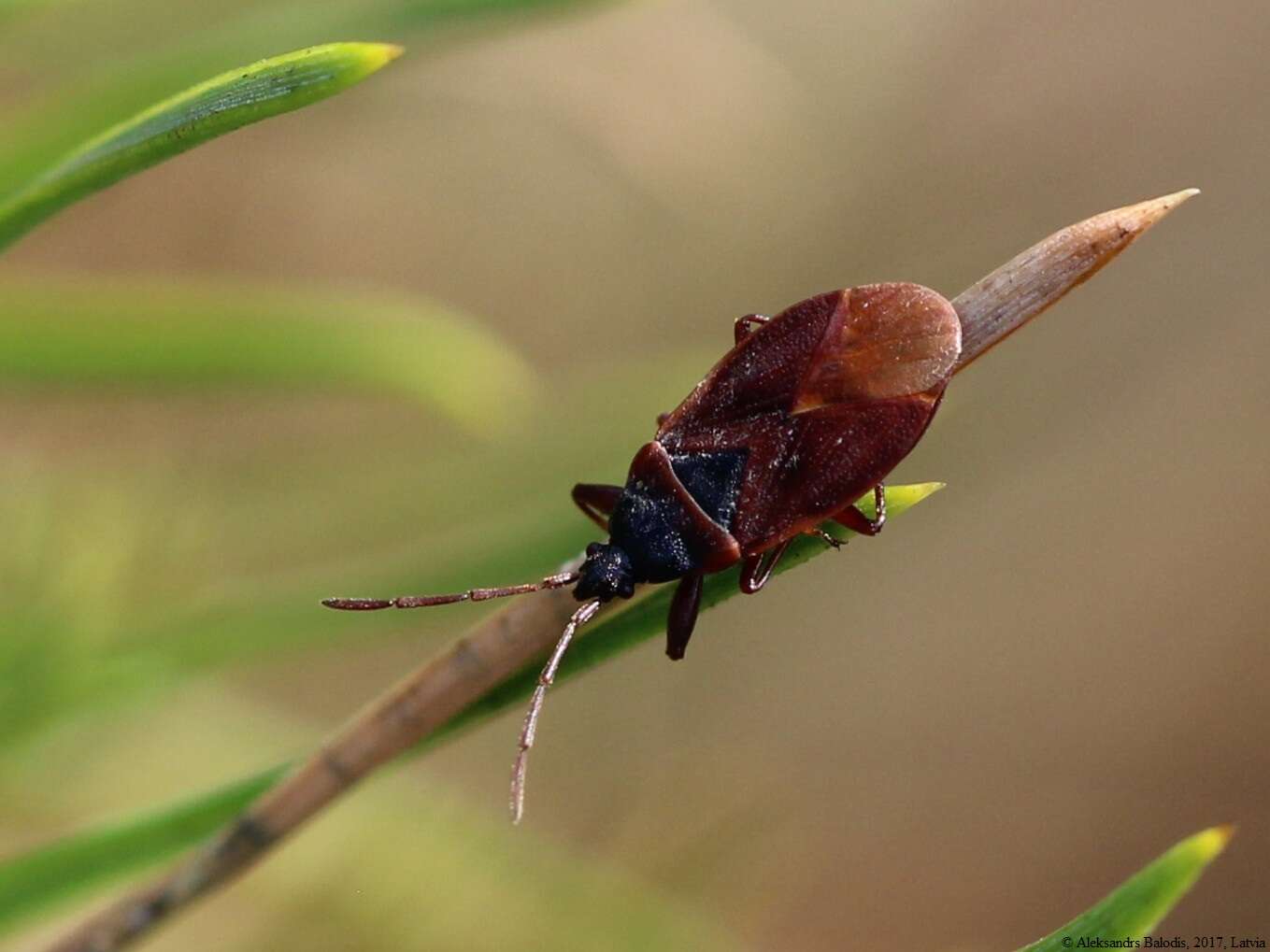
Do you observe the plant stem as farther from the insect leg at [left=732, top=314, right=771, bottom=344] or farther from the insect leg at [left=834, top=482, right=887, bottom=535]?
the insect leg at [left=732, top=314, right=771, bottom=344]

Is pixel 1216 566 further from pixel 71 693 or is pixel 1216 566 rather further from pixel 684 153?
pixel 71 693

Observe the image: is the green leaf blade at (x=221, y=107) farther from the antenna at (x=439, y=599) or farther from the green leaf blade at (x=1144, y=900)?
the green leaf blade at (x=1144, y=900)

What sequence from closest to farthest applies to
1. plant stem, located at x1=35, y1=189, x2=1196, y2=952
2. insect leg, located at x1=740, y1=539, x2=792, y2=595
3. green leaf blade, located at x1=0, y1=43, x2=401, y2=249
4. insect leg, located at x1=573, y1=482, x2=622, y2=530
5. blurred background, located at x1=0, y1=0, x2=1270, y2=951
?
green leaf blade, located at x1=0, y1=43, x2=401, y2=249
plant stem, located at x1=35, y1=189, x2=1196, y2=952
insect leg, located at x1=740, y1=539, x2=792, y2=595
insect leg, located at x1=573, y1=482, x2=622, y2=530
blurred background, located at x1=0, y1=0, x2=1270, y2=951

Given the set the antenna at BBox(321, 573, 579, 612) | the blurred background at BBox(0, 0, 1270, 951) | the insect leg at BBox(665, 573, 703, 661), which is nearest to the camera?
the insect leg at BBox(665, 573, 703, 661)

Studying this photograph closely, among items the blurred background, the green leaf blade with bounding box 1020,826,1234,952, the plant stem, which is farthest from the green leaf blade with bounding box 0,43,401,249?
the blurred background

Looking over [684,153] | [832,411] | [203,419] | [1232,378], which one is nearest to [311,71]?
[832,411]

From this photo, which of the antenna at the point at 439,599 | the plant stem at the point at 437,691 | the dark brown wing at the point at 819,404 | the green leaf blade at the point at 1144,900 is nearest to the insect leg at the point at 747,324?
the dark brown wing at the point at 819,404
